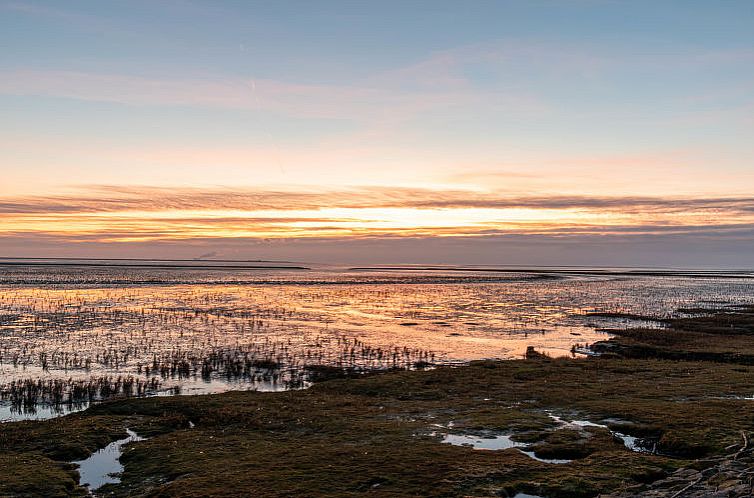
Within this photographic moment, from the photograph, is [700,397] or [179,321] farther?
[179,321]

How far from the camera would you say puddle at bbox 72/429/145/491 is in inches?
810

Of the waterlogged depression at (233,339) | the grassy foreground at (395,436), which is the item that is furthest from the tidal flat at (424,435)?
the waterlogged depression at (233,339)

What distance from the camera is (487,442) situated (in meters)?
24.1

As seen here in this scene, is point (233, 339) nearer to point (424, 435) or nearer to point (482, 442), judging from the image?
point (424, 435)

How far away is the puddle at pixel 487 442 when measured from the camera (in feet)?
76.4

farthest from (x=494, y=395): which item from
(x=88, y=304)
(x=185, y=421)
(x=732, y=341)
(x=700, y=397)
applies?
(x=88, y=304)

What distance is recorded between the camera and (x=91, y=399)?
33375 mm

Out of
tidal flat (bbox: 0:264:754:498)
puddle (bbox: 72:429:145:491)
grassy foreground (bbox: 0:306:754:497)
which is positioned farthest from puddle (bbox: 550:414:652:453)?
puddle (bbox: 72:429:145:491)

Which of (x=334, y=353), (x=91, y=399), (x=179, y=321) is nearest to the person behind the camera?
(x=91, y=399)

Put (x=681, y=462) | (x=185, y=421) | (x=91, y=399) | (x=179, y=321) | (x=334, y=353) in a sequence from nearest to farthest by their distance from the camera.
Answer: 1. (x=681, y=462)
2. (x=185, y=421)
3. (x=91, y=399)
4. (x=334, y=353)
5. (x=179, y=321)

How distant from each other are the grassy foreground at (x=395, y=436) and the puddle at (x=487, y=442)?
558 millimetres

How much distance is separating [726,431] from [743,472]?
6.85 metres

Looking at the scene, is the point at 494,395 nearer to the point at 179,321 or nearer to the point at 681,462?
the point at 681,462

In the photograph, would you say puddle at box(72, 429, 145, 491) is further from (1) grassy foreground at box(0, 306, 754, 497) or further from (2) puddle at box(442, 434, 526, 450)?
(2) puddle at box(442, 434, 526, 450)
